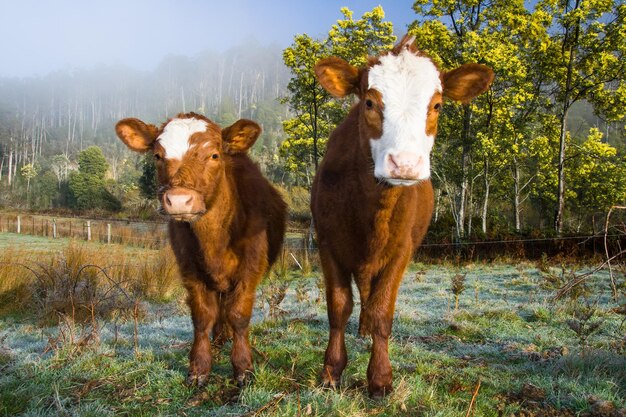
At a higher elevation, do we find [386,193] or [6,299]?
[386,193]

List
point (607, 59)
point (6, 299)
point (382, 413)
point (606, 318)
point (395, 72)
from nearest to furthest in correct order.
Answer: point (382, 413)
point (395, 72)
point (606, 318)
point (6, 299)
point (607, 59)

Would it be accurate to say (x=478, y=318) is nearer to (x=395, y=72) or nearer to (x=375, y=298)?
(x=375, y=298)

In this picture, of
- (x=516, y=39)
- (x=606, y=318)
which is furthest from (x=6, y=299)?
(x=516, y=39)

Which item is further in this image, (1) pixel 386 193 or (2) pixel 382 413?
(1) pixel 386 193

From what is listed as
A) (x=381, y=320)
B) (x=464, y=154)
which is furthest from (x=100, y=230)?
(x=381, y=320)

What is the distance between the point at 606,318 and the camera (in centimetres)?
556

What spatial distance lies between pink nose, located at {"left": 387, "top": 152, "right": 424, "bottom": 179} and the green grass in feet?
4.65

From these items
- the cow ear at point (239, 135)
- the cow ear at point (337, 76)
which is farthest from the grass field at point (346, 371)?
the cow ear at point (337, 76)

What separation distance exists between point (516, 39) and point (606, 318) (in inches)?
777

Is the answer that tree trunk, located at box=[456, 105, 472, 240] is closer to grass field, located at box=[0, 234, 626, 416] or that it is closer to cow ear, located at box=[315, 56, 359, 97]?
grass field, located at box=[0, 234, 626, 416]

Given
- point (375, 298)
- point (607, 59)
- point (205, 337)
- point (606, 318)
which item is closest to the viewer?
point (375, 298)

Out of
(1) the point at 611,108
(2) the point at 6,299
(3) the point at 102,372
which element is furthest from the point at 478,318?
(1) the point at 611,108

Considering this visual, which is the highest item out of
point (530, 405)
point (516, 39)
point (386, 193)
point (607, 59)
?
point (516, 39)

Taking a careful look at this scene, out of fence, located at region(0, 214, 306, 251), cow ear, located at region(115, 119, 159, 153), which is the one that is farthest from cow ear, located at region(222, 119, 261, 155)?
fence, located at region(0, 214, 306, 251)
